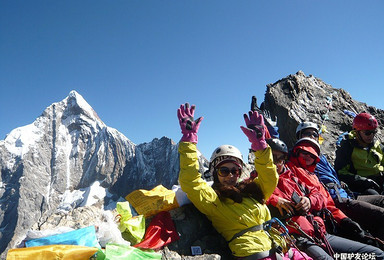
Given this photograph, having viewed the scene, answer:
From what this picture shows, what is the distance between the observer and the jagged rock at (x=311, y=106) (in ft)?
45.6

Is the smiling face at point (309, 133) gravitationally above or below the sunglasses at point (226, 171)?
above

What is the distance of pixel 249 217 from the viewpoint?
13.4 ft

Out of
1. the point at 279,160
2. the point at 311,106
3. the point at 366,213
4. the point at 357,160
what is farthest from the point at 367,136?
the point at 311,106

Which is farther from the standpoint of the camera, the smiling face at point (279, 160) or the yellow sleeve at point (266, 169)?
the smiling face at point (279, 160)

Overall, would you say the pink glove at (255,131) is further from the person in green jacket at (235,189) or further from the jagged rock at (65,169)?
the jagged rock at (65,169)

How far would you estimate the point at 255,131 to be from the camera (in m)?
4.36

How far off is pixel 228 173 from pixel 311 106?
13.3 meters

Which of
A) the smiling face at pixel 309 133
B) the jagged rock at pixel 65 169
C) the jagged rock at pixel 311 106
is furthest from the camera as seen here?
the jagged rock at pixel 65 169

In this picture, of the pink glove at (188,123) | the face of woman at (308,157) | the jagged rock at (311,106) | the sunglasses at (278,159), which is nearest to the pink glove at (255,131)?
the pink glove at (188,123)

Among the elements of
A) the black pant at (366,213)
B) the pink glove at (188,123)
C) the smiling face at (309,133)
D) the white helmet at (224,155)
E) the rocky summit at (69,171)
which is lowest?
the black pant at (366,213)

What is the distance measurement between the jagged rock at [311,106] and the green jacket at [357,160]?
409 cm

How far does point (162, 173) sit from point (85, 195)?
190 feet

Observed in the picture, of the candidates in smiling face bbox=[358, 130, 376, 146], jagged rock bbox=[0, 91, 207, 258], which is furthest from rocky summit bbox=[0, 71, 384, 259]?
smiling face bbox=[358, 130, 376, 146]

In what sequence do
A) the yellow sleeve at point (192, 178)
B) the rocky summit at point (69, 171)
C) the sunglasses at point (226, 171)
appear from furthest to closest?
the rocky summit at point (69, 171) → the sunglasses at point (226, 171) → the yellow sleeve at point (192, 178)
